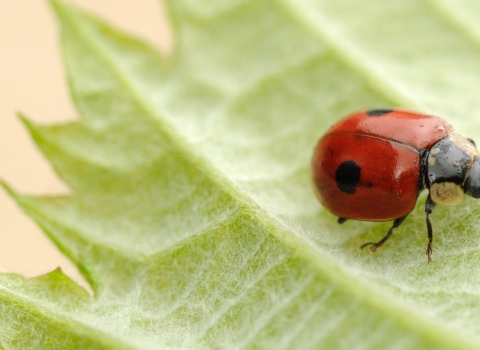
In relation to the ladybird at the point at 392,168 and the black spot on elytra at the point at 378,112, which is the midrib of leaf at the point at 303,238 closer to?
the ladybird at the point at 392,168

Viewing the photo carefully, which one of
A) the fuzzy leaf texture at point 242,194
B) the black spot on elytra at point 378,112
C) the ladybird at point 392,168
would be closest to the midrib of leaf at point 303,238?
the fuzzy leaf texture at point 242,194

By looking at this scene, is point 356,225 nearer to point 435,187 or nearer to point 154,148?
point 435,187

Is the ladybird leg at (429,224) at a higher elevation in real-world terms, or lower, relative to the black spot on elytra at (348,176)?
lower

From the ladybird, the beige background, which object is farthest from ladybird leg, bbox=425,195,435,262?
the beige background

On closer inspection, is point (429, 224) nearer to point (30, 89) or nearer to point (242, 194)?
point (242, 194)

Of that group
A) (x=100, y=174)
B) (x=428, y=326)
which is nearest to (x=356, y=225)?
(x=428, y=326)

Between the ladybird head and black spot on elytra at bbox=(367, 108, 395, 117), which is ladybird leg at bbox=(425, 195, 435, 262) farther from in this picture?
black spot on elytra at bbox=(367, 108, 395, 117)
